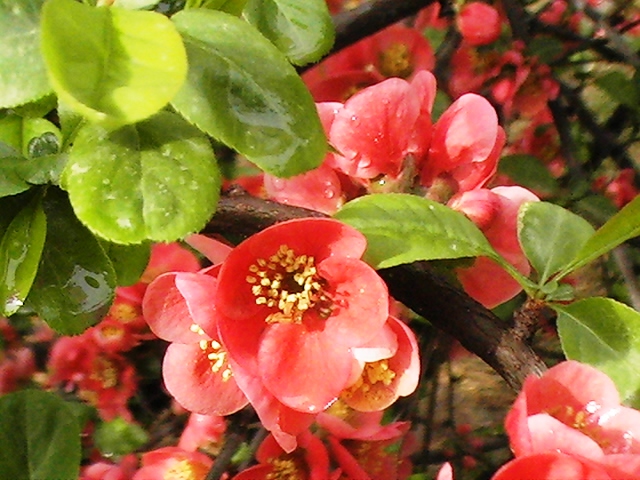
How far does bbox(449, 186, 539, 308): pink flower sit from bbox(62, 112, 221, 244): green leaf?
227 millimetres

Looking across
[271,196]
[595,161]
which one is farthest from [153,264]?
[595,161]

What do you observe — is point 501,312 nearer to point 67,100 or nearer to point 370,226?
point 370,226

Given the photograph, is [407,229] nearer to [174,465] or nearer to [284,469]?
[284,469]

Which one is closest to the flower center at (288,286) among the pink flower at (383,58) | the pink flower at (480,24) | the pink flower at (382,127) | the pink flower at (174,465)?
the pink flower at (382,127)

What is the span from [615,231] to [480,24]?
3.28ft

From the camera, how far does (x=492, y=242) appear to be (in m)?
0.57

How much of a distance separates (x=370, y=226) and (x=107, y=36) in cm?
17

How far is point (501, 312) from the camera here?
3.66 feet

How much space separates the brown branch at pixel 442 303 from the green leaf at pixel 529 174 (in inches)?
31.9

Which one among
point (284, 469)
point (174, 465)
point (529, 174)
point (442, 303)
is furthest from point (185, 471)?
point (529, 174)

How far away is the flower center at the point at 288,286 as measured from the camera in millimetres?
460

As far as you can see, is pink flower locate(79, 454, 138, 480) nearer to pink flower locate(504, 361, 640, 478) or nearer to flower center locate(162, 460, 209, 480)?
flower center locate(162, 460, 209, 480)

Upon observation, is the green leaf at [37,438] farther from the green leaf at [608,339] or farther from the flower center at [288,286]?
the green leaf at [608,339]

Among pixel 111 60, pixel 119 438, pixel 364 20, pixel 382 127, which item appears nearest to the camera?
pixel 111 60
